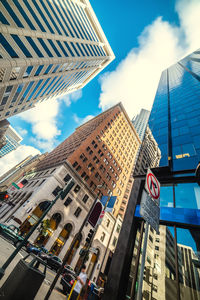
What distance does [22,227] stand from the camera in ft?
85.5

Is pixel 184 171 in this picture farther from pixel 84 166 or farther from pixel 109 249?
pixel 109 249

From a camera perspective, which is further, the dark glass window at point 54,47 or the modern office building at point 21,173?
the modern office building at point 21,173

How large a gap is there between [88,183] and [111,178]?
10.4 m

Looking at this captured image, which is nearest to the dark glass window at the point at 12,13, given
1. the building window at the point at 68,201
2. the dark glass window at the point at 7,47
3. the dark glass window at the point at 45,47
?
the dark glass window at the point at 7,47

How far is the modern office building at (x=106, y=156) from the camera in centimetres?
3991

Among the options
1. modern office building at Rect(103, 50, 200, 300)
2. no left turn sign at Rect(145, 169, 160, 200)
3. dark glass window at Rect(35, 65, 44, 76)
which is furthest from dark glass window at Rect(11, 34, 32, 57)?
no left turn sign at Rect(145, 169, 160, 200)

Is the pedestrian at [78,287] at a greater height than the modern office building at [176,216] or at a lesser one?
lesser

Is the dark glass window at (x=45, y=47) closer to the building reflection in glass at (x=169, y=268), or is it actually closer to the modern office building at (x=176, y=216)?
the modern office building at (x=176, y=216)

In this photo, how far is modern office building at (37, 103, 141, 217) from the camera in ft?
131

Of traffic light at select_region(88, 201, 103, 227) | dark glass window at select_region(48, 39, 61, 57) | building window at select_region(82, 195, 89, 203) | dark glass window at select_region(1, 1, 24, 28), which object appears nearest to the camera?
traffic light at select_region(88, 201, 103, 227)

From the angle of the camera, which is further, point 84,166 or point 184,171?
point 84,166

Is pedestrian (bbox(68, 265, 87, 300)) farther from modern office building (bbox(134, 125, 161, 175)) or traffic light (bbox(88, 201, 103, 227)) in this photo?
modern office building (bbox(134, 125, 161, 175))

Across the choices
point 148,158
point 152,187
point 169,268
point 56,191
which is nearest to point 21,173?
point 56,191

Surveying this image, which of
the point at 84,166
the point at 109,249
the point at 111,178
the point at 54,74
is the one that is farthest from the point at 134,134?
the point at 109,249
